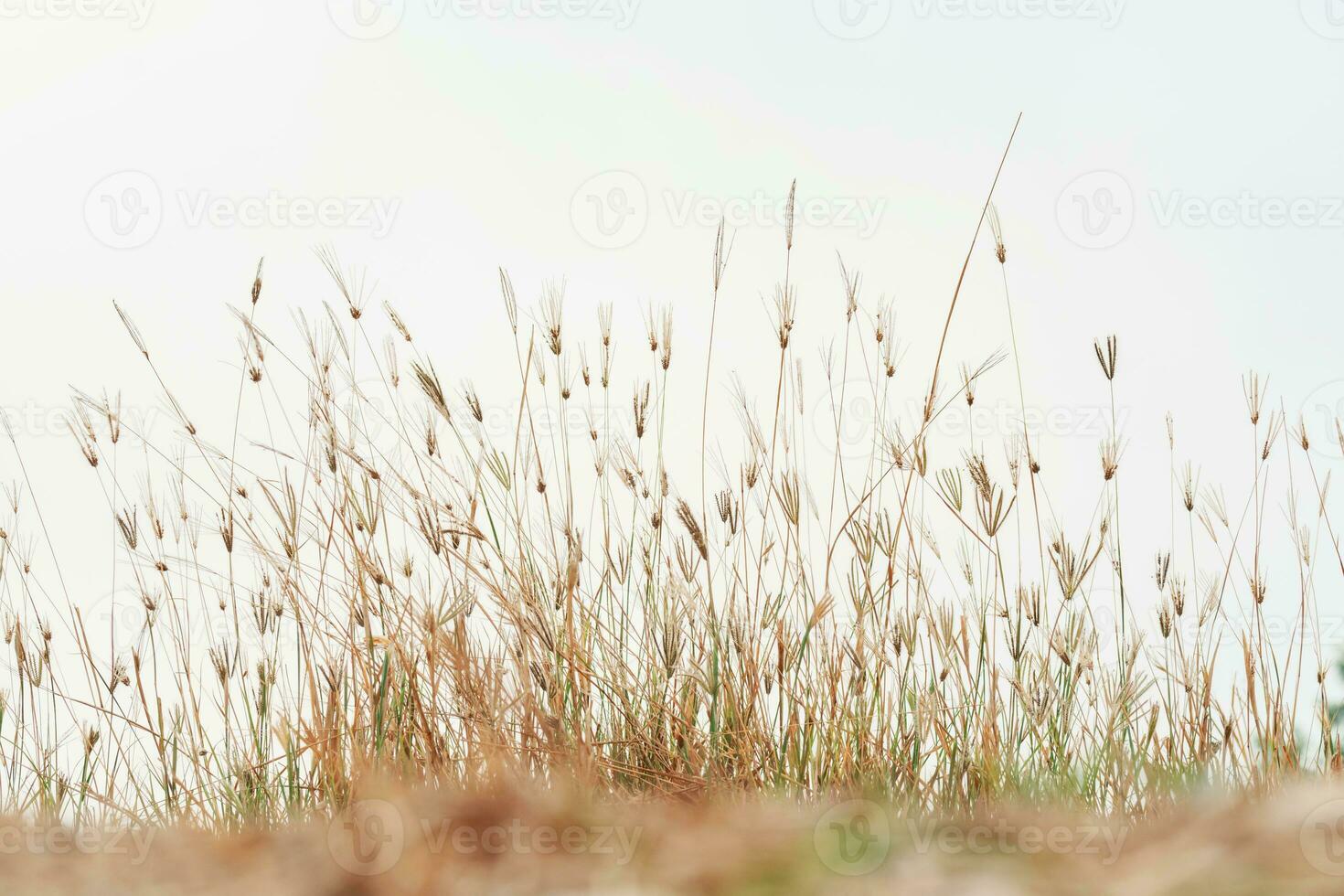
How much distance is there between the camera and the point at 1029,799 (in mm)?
1934

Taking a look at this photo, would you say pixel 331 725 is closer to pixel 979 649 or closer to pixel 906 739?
pixel 906 739

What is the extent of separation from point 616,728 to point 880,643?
59 centimetres

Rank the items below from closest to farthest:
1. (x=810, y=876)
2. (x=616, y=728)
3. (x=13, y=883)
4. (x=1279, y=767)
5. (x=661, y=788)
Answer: (x=810, y=876)
(x=13, y=883)
(x=661, y=788)
(x=616, y=728)
(x=1279, y=767)

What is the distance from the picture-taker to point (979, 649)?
2.30 metres

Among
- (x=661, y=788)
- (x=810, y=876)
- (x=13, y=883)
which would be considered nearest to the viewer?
(x=810, y=876)

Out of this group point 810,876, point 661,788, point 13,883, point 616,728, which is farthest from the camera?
point 616,728

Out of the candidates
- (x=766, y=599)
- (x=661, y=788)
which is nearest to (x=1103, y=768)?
(x=766, y=599)

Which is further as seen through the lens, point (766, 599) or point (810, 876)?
point (766, 599)

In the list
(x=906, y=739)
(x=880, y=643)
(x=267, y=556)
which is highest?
(x=267, y=556)

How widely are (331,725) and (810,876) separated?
1586 mm

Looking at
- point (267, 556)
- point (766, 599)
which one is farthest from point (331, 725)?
point (766, 599)

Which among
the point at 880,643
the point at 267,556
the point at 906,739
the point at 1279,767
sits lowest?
the point at 1279,767

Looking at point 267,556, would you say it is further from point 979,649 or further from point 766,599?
point 979,649

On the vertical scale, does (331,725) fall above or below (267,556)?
below
